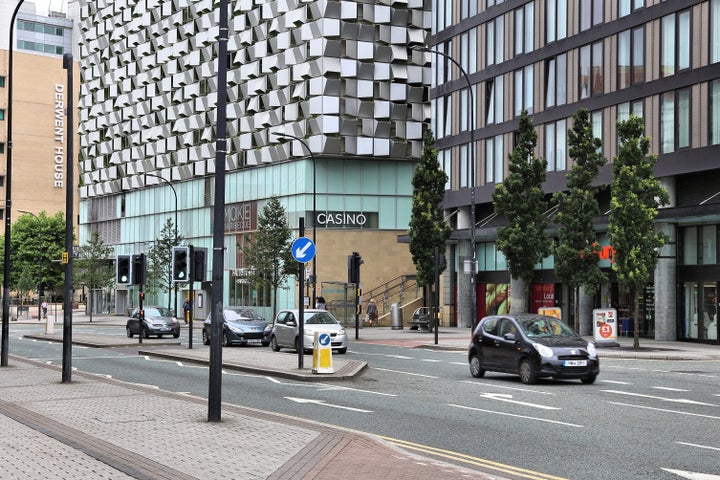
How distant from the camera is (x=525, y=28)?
51.9 m

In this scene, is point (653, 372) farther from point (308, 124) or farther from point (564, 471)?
point (308, 124)

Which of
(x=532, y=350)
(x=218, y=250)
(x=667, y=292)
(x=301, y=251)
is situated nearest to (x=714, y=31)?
(x=667, y=292)

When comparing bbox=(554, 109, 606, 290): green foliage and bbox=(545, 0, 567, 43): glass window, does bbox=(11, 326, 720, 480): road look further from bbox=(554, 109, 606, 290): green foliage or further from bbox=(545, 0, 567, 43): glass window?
bbox=(545, 0, 567, 43): glass window

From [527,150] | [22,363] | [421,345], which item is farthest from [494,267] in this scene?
[22,363]

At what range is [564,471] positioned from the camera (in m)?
10.8

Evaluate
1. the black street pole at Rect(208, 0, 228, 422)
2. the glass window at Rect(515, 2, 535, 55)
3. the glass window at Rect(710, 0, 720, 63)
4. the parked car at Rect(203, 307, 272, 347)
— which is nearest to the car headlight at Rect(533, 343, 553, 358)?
the black street pole at Rect(208, 0, 228, 422)

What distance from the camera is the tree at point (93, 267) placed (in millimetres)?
81000

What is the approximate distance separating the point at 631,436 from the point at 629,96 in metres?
32.0

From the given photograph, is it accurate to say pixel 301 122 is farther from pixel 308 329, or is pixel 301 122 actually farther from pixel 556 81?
pixel 308 329

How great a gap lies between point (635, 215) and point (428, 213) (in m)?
16.3

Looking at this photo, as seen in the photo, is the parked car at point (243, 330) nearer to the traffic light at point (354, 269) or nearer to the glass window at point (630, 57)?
the traffic light at point (354, 269)

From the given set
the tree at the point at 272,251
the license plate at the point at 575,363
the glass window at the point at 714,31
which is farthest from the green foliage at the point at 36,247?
the license plate at the point at 575,363

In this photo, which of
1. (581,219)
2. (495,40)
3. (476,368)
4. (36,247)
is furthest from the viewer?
(36,247)

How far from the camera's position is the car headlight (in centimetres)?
2162
